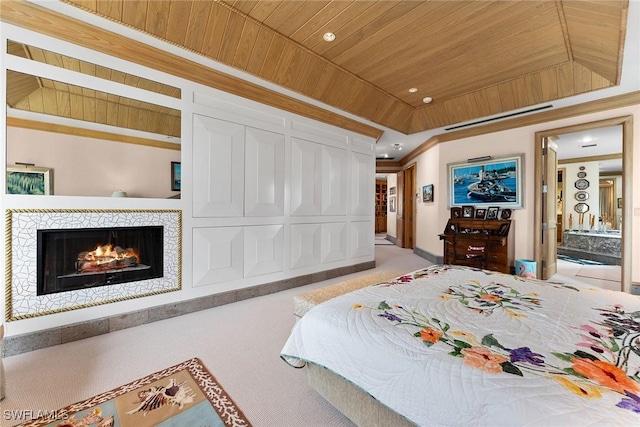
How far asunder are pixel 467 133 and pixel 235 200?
178 inches

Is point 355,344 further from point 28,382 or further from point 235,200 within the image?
point 235,200

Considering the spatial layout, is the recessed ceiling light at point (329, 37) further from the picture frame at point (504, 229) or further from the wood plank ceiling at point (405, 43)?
the picture frame at point (504, 229)

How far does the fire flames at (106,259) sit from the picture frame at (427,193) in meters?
5.55

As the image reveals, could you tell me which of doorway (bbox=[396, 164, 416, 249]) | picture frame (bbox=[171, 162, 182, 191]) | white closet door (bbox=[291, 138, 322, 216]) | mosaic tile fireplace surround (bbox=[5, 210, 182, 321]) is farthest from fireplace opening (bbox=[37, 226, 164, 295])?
doorway (bbox=[396, 164, 416, 249])

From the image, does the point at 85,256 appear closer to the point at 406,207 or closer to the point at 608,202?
the point at 406,207

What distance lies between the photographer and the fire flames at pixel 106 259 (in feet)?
8.14

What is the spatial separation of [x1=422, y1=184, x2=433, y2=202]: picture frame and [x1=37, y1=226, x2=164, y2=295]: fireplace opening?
5.31m

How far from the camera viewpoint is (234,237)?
11.0ft

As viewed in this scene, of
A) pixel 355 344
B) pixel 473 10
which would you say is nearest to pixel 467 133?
pixel 473 10

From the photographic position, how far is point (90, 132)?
8.30 feet

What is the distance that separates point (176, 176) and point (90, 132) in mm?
810

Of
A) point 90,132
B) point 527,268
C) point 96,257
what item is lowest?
point 527,268

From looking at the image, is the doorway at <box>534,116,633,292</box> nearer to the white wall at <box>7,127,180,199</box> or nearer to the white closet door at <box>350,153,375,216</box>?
the white closet door at <box>350,153,375,216</box>

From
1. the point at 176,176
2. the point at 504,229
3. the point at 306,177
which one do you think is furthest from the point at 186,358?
the point at 504,229
